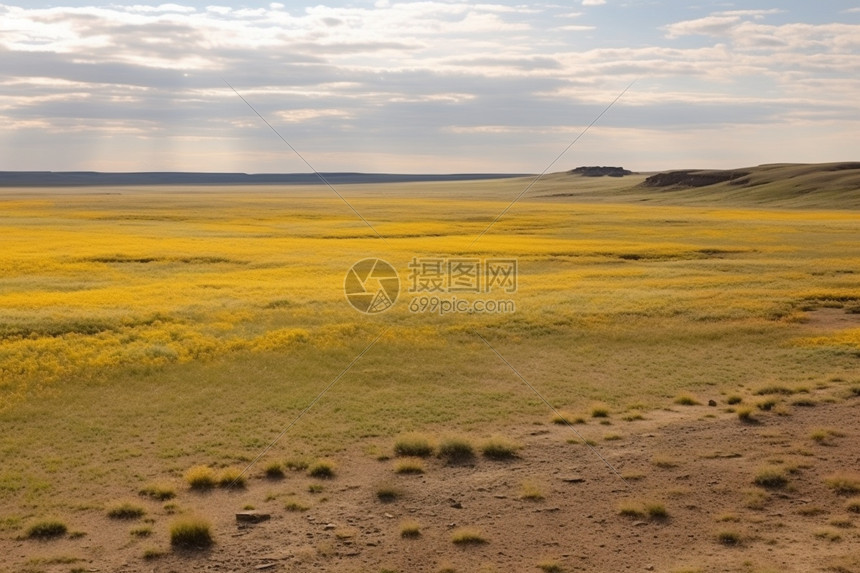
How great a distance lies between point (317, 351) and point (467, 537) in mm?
13264

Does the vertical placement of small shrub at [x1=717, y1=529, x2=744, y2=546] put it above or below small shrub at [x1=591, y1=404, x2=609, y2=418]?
below

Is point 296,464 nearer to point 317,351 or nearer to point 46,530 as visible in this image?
point 46,530

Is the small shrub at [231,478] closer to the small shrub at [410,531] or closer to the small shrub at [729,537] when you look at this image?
the small shrub at [410,531]

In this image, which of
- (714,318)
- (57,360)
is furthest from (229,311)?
(714,318)

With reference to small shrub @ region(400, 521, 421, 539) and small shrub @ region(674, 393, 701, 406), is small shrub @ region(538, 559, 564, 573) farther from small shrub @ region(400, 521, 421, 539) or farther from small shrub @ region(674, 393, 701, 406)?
small shrub @ region(674, 393, 701, 406)

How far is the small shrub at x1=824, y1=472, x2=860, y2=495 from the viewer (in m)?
14.2

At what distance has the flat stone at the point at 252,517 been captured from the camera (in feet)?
43.8

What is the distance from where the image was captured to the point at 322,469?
51.1 ft

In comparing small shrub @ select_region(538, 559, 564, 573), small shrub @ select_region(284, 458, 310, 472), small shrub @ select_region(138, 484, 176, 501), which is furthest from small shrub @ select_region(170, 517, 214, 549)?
small shrub @ select_region(538, 559, 564, 573)

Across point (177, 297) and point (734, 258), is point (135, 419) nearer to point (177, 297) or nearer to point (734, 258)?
point (177, 297)

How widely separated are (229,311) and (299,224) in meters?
48.5

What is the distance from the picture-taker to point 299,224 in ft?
257

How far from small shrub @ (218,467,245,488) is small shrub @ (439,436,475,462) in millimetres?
4143

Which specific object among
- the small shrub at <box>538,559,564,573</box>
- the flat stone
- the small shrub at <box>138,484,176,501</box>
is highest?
the small shrub at <box>138,484,176,501</box>
